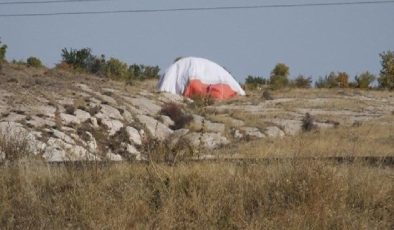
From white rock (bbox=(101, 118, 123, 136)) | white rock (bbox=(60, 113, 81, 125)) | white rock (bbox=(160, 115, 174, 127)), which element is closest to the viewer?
white rock (bbox=(60, 113, 81, 125))

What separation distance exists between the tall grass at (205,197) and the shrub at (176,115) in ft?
62.0

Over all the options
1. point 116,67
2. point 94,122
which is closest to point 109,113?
point 94,122

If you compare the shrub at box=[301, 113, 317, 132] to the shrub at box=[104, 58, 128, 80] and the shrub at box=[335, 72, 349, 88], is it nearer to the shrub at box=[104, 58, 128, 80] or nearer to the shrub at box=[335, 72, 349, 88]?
the shrub at box=[104, 58, 128, 80]

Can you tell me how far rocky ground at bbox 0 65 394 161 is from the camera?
19.0 meters

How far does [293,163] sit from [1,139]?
508 cm

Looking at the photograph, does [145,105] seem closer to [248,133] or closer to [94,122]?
[248,133]

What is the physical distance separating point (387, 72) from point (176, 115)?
5056cm

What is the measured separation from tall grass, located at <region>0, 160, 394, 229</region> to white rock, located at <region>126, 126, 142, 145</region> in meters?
11.3

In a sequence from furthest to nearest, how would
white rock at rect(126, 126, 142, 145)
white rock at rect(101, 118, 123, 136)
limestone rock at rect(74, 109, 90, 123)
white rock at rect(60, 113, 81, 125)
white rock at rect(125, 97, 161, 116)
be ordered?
white rock at rect(125, 97, 161, 116), limestone rock at rect(74, 109, 90, 123), white rock at rect(101, 118, 123, 136), white rock at rect(60, 113, 81, 125), white rock at rect(126, 126, 142, 145)

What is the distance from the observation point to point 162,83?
4544 centimetres

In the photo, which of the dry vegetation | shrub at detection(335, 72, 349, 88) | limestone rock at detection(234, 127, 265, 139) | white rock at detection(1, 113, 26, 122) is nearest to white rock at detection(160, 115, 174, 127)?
limestone rock at detection(234, 127, 265, 139)

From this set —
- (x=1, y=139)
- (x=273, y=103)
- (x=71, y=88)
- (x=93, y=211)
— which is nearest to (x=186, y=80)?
(x=273, y=103)

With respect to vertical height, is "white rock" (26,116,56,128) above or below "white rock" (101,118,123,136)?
above

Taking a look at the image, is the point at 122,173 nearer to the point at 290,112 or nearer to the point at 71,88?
the point at 71,88
